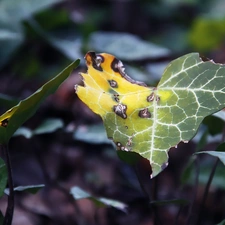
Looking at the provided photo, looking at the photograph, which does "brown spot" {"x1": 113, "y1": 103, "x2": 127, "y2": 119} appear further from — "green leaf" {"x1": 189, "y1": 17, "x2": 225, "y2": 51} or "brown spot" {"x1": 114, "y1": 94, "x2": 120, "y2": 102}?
"green leaf" {"x1": 189, "y1": 17, "x2": 225, "y2": 51}

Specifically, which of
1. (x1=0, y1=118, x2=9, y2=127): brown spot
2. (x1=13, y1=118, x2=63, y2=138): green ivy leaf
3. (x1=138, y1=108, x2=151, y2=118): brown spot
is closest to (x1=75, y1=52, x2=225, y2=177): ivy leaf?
(x1=138, y1=108, x2=151, y2=118): brown spot

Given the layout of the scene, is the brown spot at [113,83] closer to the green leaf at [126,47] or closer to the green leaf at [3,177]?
the green leaf at [3,177]

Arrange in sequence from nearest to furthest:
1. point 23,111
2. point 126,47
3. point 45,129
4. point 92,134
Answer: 1. point 23,111
2. point 45,129
3. point 92,134
4. point 126,47

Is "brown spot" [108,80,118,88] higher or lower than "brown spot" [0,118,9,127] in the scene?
higher

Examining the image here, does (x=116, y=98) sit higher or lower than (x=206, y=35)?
lower

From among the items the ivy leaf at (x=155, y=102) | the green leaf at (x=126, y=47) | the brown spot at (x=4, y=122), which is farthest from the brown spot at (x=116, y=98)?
the green leaf at (x=126, y=47)

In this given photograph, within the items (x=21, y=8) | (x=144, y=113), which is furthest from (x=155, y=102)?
(x=21, y=8)

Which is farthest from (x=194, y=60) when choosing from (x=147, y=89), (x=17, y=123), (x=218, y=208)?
(x=218, y=208)

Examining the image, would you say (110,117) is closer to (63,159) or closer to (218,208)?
(218,208)

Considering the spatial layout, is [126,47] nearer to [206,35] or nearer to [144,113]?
[144,113]
